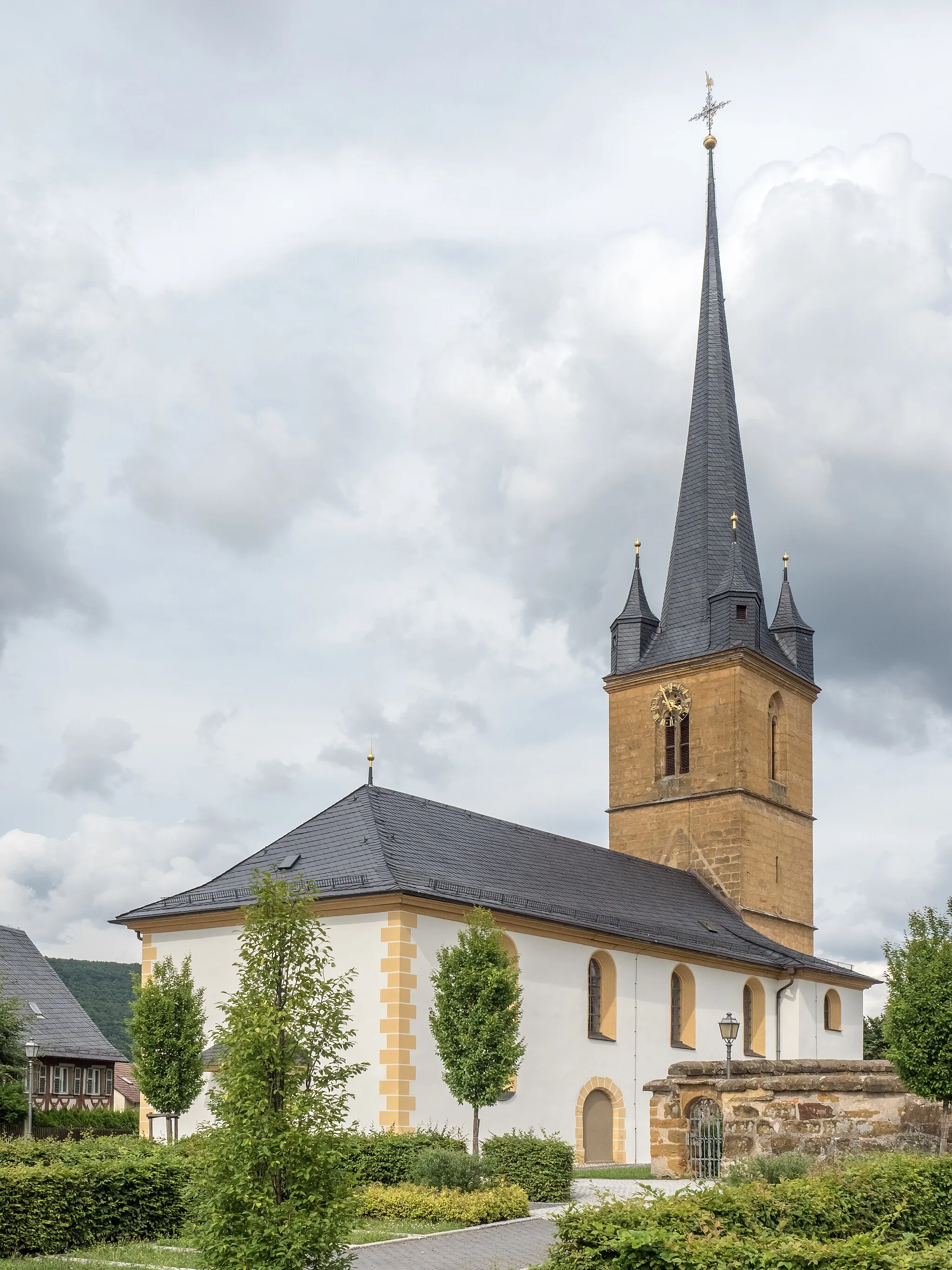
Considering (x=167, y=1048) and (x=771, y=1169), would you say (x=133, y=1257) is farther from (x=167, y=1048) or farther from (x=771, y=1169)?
(x=167, y=1048)

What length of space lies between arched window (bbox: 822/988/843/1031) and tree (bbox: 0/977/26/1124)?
78.6ft

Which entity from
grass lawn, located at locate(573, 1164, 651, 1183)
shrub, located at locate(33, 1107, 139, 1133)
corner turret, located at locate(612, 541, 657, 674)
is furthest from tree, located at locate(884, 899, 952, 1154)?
shrub, located at locate(33, 1107, 139, 1133)

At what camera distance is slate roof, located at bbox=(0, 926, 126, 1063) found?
166 feet

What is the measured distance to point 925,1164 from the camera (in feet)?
52.2

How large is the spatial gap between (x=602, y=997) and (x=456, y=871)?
5233 mm

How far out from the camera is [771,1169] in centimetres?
2005

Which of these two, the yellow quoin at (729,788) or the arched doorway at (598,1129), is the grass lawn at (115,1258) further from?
the yellow quoin at (729,788)

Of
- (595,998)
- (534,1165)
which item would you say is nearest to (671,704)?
(595,998)

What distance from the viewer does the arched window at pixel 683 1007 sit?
115ft

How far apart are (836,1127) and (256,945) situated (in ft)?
47.6

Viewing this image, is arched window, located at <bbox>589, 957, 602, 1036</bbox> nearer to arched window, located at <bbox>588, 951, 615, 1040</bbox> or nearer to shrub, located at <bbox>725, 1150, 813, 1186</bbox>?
arched window, located at <bbox>588, 951, 615, 1040</bbox>

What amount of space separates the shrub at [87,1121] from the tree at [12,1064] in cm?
242

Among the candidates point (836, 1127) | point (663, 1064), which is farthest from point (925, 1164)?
point (663, 1064)

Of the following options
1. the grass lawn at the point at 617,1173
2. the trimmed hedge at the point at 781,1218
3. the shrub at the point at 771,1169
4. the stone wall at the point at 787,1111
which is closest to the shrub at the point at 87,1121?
the grass lawn at the point at 617,1173
